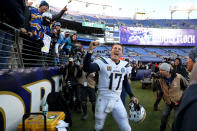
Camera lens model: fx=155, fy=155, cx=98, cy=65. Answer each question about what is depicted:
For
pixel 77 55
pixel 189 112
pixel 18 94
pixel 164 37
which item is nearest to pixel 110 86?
pixel 18 94

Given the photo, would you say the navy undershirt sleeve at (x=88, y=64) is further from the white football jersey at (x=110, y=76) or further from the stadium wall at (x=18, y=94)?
the stadium wall at (x=18, y=94)

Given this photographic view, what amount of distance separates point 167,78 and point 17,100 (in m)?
3.36

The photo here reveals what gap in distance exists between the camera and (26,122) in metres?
2.59

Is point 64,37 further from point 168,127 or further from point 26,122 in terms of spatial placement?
point 168,127

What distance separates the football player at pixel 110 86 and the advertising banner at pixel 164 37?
119 ft

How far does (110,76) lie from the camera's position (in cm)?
298

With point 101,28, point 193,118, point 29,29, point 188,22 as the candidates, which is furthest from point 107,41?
point 193,118

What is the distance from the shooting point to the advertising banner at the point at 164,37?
126 ft

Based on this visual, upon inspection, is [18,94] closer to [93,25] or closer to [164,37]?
[93,25]

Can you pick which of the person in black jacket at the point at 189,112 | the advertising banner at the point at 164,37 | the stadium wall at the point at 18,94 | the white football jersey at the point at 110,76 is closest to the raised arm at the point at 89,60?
the white football jersey at the point at 110,76

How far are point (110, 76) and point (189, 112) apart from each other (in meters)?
2.35

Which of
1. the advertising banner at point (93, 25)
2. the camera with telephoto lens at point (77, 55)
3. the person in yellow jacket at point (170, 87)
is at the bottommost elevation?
the person in yellow jacket at point (170, 87)

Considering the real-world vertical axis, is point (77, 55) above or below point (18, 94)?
above

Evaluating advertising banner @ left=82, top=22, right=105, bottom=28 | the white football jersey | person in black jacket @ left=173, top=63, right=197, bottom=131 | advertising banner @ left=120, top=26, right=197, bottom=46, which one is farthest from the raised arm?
advertising banner @ left=120, top=26, right=197, bottom=46
